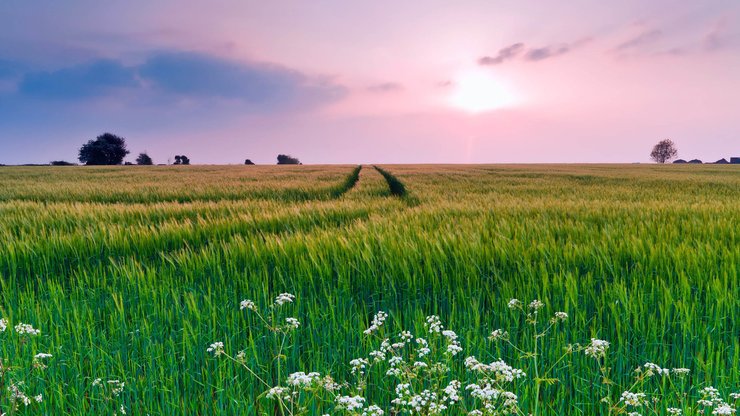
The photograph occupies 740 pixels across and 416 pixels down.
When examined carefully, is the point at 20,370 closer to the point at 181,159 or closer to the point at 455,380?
the point at 455,380

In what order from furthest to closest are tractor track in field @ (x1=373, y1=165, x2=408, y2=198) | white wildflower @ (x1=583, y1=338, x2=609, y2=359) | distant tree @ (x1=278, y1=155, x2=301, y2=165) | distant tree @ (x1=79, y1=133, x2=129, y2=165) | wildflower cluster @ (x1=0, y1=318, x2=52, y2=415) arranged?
distant tree @ (x1=278, y1=155, x2=301, y2=165)
distant tree @ (x1=79, y1=133, x2=129, y2=165)
tractor track in field @ (x1=373, y1=165, x2=408, y2=198)
wildflower cluster @ (x1=0, y1=318, x2=52, y2=415)
white wildflower @ (x1=583, y1=338, x2=609, y2=359)

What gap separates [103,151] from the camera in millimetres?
112625

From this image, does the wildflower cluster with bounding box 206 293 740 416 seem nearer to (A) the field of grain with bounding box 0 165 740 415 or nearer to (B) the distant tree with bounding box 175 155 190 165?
(A) the field of grain with bounding box 0 165 740 415

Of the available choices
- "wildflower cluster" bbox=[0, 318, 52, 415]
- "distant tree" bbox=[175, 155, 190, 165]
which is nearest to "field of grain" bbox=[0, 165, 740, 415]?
"wildflower cluster" bbox=[0, 318, 52, 415]

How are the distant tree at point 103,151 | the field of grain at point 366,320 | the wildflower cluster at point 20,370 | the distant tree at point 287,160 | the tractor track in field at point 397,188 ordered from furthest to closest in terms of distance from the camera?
the distant tree at point 287,160 → the distant tree at point 103,151 → the tractor track in field at point 397,188 → the field of grain at point 366,320 → the wildflower cluster at point 20,370

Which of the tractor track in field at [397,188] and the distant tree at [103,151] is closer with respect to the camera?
the tractor track in field at [397,188]

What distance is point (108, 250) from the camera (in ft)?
18.1

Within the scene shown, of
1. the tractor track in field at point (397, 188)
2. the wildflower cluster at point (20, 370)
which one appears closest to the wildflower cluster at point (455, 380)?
the wildflower cluster at point (20, 370)

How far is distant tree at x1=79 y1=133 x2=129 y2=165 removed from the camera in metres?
112

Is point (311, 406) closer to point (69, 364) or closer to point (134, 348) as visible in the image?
point (134, 348)

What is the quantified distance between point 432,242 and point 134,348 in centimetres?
294

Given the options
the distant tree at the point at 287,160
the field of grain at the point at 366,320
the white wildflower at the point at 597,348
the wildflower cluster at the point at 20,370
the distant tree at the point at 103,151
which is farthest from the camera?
the distant tree at the point at 287,160

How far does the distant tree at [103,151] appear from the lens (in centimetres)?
11219

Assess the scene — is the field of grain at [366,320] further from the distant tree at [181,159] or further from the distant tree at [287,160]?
the distant tree at [287,160]
